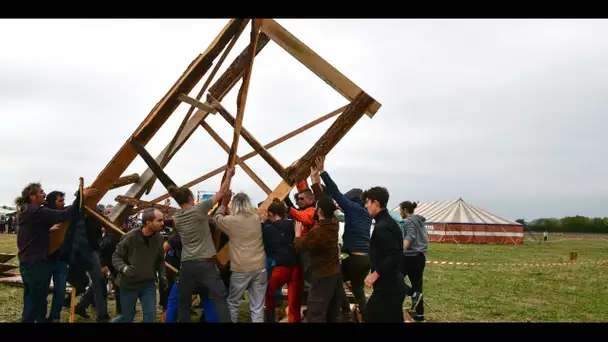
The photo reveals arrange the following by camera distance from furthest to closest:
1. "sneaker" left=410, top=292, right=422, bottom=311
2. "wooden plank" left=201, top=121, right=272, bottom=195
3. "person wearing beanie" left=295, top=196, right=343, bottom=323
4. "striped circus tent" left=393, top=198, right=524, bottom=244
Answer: "striped circus tent" left=393, top=198, right=524, bottom=244 → "sneaker" left=410, top=292, right=422, bottom=311 → "wooden plank" left=201, top=121, right=272, bottom=195 → "person wearing beanie" left=295, top=196, right=343, bottom=323

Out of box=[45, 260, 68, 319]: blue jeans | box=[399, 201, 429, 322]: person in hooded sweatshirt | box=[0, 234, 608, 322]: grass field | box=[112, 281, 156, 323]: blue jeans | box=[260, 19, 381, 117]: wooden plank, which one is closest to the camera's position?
box=[112, 281, 156, 323]: blue jeans

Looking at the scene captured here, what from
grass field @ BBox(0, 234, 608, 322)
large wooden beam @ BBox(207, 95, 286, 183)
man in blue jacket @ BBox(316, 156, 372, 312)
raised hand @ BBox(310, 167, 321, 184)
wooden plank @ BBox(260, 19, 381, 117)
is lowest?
grass field @ BBox(0, 234, 608, 322)

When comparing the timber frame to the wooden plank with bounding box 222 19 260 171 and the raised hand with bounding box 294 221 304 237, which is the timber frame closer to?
the wooden plank with bounding box 222 19 260 171

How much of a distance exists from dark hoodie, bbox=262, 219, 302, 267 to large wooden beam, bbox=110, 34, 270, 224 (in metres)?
1.91

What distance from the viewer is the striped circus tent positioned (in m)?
30.0

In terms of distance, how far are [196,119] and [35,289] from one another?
9.62ft

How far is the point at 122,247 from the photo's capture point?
542 cm

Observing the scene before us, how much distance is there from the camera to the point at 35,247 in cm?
571

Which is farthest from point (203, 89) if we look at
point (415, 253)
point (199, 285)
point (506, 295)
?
point (506, 295)

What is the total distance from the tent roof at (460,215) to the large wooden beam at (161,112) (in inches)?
988

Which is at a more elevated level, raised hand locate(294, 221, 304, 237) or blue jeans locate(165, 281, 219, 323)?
raised hand locate(294, 221, 304, 237)

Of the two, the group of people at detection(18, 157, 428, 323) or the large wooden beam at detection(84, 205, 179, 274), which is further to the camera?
the large wooden beam at detection(84, 205, 179, 274)

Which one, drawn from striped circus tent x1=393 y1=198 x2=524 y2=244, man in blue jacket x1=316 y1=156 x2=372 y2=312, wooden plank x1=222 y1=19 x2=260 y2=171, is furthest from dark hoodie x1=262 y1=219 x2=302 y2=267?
striped circus tent x1=393 y1=198 x2=524 y2=244
